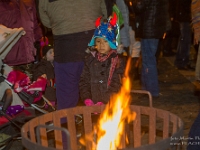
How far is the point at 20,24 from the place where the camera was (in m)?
6.35

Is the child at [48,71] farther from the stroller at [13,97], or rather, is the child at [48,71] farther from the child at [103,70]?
the child at [103,70]

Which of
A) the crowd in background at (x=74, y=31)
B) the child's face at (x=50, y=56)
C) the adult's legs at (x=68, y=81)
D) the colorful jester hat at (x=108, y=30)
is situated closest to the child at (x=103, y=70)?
the colorful jester hat at (x=108, y=30)

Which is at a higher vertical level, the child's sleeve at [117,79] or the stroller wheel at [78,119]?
the child's sleeve at [117,79]

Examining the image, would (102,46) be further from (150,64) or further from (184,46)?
(184,46)

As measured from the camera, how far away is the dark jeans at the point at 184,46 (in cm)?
1021

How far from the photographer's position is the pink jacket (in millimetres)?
6219

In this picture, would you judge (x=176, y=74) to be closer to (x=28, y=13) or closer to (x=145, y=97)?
(x=145, y=97)

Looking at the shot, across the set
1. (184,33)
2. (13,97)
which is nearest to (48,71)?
(13,97)

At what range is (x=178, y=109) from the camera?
711 centimetres

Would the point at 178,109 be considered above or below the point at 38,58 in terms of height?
below

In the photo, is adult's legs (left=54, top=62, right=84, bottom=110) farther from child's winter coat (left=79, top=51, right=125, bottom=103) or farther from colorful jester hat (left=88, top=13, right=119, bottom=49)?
colorful jester hat (left=88, top=13, right=119, bottom=49)

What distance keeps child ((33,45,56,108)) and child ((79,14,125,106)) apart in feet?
4.92

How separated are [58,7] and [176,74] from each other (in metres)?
5.22

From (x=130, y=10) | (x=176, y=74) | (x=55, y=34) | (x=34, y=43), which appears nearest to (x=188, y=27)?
(x=176, y=74)
